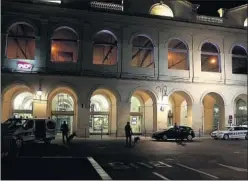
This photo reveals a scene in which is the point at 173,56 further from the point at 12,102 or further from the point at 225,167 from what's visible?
the point at 225,167

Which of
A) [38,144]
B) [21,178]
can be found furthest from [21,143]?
[21,178]

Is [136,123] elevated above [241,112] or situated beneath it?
situated beneath

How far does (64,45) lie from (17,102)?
26.1 feet

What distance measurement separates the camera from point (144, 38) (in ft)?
119

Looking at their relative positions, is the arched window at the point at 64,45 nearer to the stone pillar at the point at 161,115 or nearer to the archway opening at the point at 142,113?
the archway opening at the point at 142,113

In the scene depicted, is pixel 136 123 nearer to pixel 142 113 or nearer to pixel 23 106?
pixel 142 113

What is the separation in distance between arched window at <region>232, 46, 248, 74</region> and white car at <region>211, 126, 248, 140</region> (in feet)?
29.3

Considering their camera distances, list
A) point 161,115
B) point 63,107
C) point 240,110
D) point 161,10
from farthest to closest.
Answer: point 240,110 → point 161,10 → point 63,107 → point 161,115

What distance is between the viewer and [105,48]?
36906mm

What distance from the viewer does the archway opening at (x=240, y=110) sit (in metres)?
39.1

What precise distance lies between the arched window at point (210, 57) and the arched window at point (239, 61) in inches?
87.7

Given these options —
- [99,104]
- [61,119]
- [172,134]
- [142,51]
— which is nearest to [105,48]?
[142,51]

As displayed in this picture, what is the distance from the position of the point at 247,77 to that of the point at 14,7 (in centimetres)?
2677

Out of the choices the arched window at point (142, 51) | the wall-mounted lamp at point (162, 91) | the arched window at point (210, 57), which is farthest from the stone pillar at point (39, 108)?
the arched window at point (210, 57)
